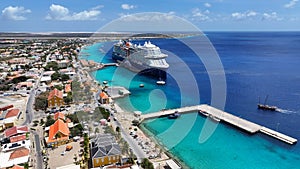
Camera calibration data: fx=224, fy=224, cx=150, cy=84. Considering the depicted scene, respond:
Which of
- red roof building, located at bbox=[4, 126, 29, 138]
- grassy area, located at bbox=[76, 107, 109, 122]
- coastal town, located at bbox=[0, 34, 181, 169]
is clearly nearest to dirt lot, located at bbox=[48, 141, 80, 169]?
coastal town, located at bbox=[0, 34, 181, 169]

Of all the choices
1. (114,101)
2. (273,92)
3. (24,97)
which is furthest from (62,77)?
(273,92)

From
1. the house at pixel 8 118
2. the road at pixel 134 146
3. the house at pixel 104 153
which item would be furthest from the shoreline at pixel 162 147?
the house at pixel 8 118

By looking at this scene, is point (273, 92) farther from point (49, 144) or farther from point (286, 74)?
point (49, 144)

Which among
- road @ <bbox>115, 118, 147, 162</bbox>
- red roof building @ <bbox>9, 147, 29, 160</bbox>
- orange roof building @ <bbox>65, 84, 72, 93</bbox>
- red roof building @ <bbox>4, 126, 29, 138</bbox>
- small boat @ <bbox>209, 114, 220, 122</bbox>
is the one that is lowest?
road @ <bbox>115, 118, 147, 162</bbox>

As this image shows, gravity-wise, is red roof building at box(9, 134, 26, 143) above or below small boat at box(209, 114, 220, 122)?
below

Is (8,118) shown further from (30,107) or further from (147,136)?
(147,136)

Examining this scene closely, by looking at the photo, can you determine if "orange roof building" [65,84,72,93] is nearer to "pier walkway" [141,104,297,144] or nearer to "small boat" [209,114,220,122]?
"pier walkway" [141,104,297,144]
